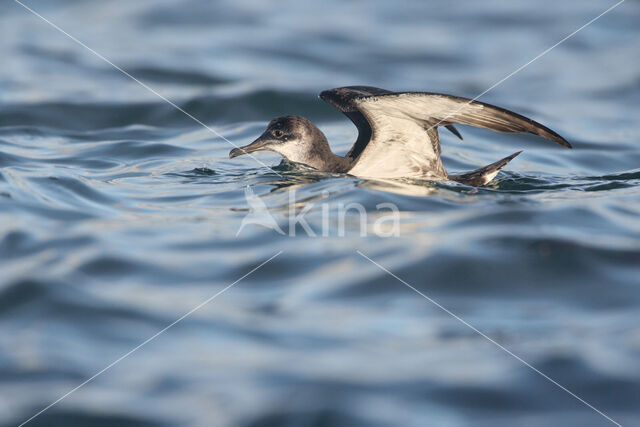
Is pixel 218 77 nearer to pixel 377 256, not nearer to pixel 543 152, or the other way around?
pixel 543 152

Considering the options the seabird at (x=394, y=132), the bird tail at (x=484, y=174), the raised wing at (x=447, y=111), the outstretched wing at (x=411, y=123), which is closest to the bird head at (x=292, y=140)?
the seabird at (x=394, y=132)

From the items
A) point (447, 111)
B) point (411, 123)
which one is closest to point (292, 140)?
point (411, 123)

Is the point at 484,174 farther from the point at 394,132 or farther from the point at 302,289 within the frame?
the point at 302,289

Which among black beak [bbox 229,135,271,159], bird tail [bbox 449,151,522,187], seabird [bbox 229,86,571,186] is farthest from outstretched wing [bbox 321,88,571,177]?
black beak [bbox 229,135,271,159]

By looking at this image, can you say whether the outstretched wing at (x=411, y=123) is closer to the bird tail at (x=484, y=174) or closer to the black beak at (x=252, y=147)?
the bird tail at (x=484, y=174)

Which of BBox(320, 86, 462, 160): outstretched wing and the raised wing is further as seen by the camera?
BBox(320, 86, 462, 160): outstretched wing

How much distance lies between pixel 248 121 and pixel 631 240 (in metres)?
5.74

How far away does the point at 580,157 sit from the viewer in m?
9.61

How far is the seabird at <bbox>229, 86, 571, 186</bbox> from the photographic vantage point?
20.4ft

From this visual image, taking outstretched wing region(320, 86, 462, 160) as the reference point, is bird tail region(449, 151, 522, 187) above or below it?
below

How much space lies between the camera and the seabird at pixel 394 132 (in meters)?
6.21

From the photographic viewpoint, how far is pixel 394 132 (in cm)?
697

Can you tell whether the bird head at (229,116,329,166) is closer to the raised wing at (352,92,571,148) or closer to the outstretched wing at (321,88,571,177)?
the outstretched wing at (321,88,571,177)

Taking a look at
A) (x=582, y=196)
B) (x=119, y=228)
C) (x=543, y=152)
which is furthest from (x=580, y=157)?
(x=119, y=228)
